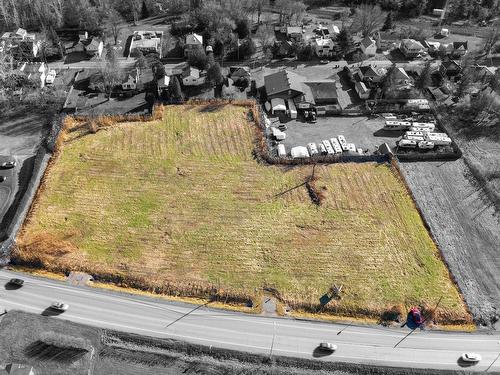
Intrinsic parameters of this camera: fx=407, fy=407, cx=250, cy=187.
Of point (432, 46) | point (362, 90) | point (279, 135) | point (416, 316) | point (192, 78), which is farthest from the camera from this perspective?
point (432, 46)

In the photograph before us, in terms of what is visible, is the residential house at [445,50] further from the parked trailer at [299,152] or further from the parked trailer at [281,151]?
the parked trailer at [281,151]

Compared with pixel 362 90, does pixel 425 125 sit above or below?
below

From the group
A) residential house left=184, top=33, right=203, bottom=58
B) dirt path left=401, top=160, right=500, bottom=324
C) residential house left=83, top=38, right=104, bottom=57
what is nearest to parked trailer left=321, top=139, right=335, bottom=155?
dirt path left=401, top=160, right=500, bottom=324

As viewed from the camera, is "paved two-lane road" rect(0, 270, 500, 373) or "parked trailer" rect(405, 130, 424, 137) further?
"parked trailer" rect(405, 130, 424, 137)

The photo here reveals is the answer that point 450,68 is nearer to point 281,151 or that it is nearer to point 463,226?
point 463,226

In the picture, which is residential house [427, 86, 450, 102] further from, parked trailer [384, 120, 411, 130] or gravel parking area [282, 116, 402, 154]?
gravel parking area [282, 116, 402, 154]

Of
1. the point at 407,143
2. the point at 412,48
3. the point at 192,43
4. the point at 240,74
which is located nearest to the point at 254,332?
the point at 407,143
